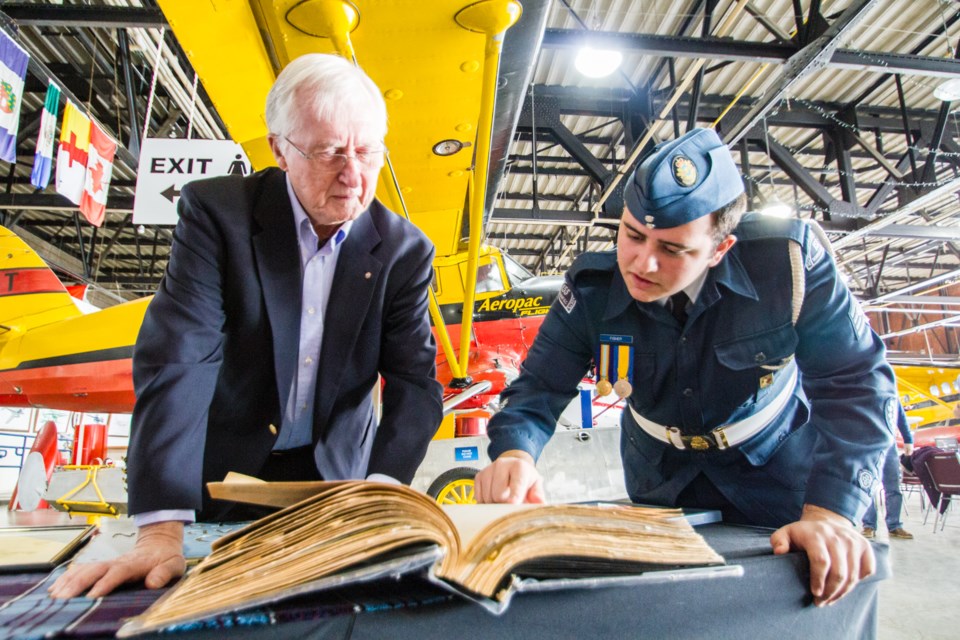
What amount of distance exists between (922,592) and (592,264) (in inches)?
117

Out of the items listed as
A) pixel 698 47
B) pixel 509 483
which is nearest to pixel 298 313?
pixel 509 483

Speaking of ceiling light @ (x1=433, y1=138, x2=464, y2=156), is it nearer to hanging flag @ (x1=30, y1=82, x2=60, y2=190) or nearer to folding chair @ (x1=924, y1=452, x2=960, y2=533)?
hanging flag @ (x1=30, y1=82, x2=60, y2=190)

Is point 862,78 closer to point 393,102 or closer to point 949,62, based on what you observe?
point 949,62

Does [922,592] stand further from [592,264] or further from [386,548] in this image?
[386,548]

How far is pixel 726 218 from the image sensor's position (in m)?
1.15

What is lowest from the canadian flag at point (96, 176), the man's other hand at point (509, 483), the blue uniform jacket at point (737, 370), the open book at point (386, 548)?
the man's other hand at point (509, 483)

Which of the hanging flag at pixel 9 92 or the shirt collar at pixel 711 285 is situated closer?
the shirt collar at pixel 711 285

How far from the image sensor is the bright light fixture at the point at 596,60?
499 centimetres

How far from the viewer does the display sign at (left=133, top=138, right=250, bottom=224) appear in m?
3.38

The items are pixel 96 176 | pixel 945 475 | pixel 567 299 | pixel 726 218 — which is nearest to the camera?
pixel 726 218

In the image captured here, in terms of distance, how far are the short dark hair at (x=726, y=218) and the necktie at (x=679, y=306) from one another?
0.53ft

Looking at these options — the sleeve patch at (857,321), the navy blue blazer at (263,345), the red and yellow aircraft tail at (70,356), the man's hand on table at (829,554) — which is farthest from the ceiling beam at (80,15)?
Answer: the man's hand on table at (829,554)

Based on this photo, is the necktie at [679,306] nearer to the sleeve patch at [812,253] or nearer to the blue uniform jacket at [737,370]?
the blue uniform jacket at [737,370]

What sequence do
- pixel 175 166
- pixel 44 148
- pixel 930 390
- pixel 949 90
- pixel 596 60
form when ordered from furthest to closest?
pixel 930 390
pixel 949 90
pixel 596 60
pixel 44 148
pixel 175 166
